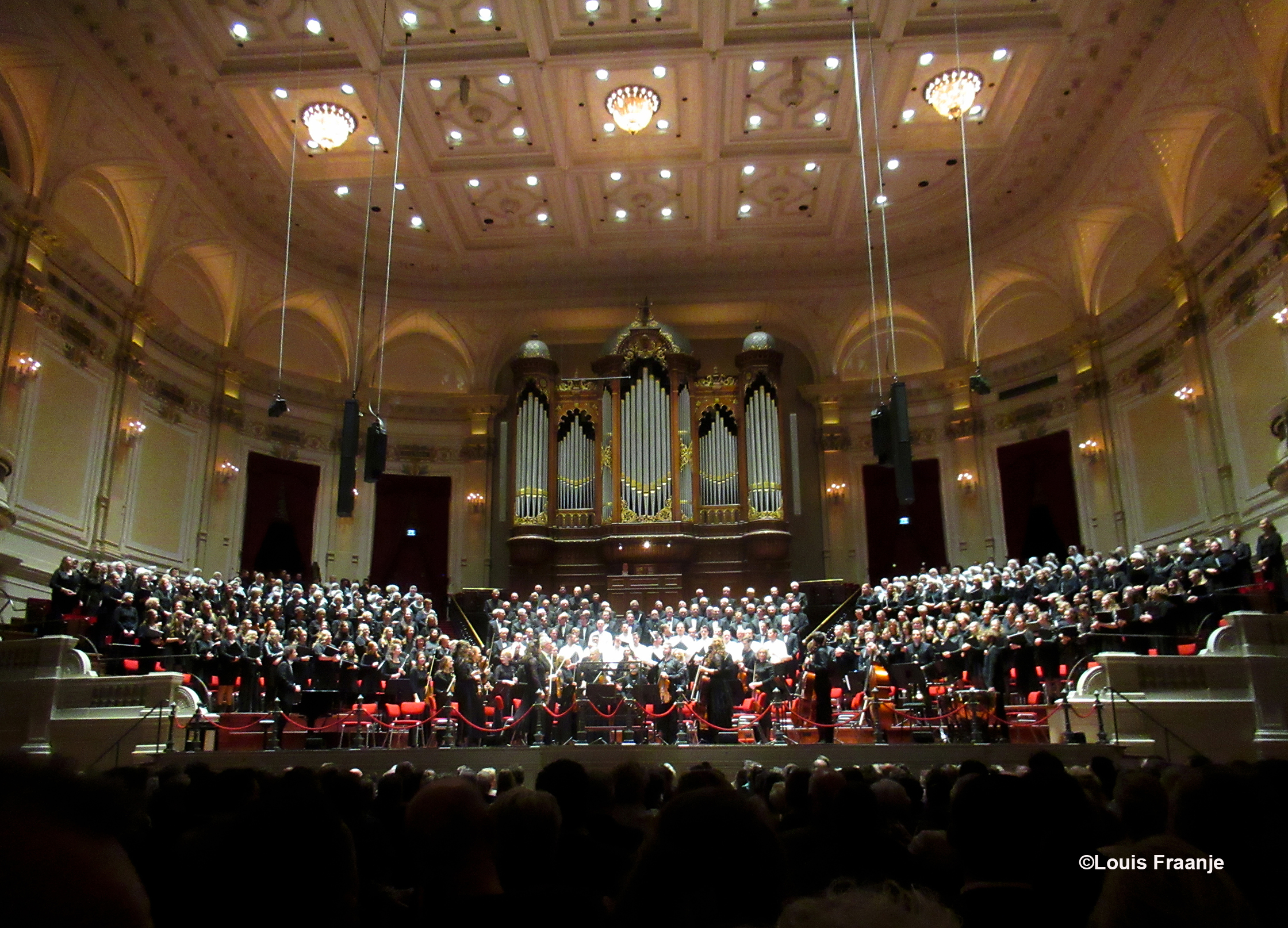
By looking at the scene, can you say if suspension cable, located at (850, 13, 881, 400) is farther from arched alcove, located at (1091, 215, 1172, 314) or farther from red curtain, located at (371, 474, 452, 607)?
red curtain, located at (371, 474, 452, 607)

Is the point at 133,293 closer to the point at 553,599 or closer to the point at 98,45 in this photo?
the point at 98,45

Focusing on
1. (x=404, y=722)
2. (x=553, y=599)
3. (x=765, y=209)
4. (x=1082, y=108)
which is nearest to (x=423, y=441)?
(x=553, y=599)

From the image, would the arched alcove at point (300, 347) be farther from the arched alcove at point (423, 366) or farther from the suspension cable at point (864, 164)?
the suspension cable at point (864, 164)

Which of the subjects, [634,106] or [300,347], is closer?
[634,106]

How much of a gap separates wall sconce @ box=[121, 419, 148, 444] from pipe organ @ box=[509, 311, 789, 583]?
21.7 ft

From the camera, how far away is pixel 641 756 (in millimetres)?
8906

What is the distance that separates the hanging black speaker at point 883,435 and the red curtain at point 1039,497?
322 inches

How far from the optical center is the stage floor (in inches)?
347

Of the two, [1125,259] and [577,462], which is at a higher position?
[1125,259]

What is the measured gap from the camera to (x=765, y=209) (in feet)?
58.4

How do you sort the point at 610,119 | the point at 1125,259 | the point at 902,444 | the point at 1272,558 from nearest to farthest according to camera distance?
1. the point at 902,444
2. the point at 1272,558
3. the point at 610,119
4. the point at 1125,259

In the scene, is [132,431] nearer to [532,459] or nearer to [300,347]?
[300,347]

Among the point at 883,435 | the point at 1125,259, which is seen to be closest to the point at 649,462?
the point at 883,435

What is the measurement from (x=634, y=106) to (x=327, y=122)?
183 inches
